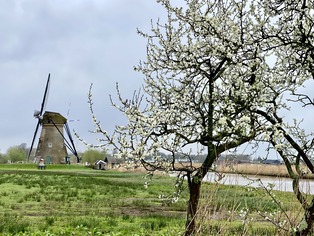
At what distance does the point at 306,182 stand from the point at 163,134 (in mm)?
2091

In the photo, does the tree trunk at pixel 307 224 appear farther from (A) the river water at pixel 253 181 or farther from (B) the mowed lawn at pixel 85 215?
(B) the mowed lawn at pixel 85 215

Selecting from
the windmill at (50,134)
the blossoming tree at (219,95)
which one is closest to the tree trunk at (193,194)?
the blossoming tree at (219,95)

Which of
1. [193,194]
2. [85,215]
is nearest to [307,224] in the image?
[193,194]

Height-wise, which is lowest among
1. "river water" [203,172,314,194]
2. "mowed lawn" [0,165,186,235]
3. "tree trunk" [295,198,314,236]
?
"mowed lawn" [0,165,186,235]

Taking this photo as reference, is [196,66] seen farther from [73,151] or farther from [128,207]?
[73,151]

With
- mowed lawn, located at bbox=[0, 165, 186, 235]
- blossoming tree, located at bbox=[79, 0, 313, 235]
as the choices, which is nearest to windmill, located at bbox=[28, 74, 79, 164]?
mowed lawn, located at bbox=[0, 165, 186, 235]

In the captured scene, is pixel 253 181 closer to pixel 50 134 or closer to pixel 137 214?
pixel 137 214

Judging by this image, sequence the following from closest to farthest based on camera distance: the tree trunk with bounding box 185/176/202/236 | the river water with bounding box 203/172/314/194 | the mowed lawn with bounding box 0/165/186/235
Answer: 1. the river water with bounding box 203/172/314/194
2. the tree trunk with bounding box 185/176/202/236
3. the mowed lawn with bounding box 0/165/186/235

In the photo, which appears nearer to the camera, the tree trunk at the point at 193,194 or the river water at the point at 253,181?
the river water at the point at 253,181

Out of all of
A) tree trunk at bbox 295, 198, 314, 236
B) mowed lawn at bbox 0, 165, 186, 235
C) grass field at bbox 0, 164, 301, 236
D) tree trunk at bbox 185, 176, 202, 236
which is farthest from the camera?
mowed lawn at bbox 0, 165, 186, 235

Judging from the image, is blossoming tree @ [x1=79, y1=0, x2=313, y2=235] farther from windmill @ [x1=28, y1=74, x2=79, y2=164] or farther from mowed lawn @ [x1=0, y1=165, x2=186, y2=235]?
windmill @ [x1=28, y1=74, x2=79, y2=164]

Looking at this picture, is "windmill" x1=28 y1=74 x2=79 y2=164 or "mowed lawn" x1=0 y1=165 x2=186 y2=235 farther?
"windmill" x1=28 y1=74 x2=79 y2=164

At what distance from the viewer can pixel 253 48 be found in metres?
5.93

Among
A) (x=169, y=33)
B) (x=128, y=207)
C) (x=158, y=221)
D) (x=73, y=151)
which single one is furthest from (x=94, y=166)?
(x=169, y=33)
